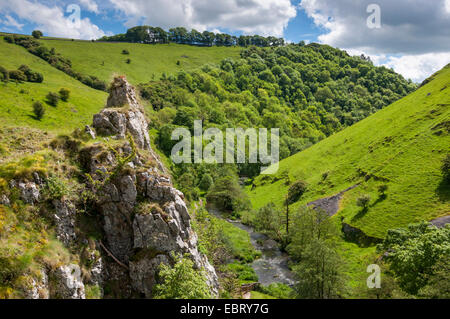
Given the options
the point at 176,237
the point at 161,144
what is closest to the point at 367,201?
the point at 176,237

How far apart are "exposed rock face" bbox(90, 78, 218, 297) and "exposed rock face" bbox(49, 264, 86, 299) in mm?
3588

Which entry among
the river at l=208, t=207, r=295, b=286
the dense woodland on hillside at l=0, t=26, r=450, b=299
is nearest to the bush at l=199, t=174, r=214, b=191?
the dense woodland on hillside at l=0, t=26, r=450, b=299

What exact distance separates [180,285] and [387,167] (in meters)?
63.5

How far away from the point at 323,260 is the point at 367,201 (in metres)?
27.6

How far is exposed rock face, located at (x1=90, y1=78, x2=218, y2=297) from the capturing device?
21.4 m

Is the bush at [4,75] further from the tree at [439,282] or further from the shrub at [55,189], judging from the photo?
the tree at [439,282]

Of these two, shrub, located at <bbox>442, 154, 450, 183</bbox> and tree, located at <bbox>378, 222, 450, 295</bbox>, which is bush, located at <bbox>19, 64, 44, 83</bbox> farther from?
shrub, located at <bbox>442, 154, 450, 183</bbox>

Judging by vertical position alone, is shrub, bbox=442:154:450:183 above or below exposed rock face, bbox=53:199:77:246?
above

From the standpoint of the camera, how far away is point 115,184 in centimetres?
2280

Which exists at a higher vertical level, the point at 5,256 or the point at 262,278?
the point at 5,256

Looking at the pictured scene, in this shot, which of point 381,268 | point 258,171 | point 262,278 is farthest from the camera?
point 258,171

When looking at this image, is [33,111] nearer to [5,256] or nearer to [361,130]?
[5,256]

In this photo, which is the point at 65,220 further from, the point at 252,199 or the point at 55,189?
the point at 252,199

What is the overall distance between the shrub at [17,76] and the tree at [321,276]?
93.2 meters
